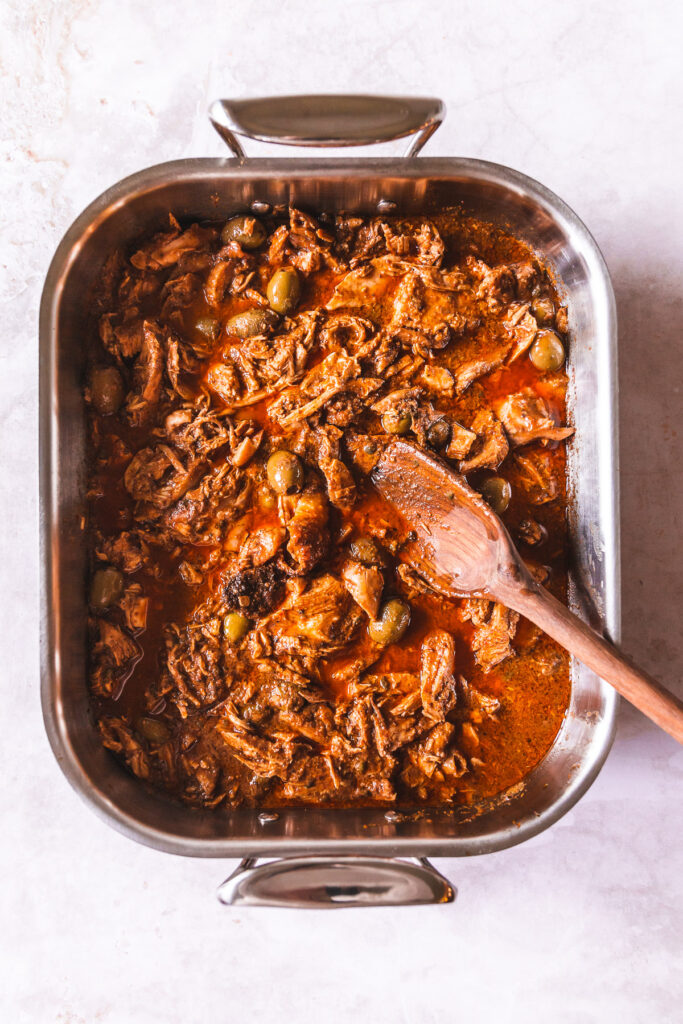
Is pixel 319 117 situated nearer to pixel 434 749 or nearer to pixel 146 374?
pixel 146 374

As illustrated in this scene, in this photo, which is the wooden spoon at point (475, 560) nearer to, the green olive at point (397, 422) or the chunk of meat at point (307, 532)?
the green olive at point (397, 422)

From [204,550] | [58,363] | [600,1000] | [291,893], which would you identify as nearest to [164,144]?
[58,363]

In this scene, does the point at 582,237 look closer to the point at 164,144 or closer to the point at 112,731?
the point at 164,144

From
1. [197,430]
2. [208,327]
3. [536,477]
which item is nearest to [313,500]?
[197,430]

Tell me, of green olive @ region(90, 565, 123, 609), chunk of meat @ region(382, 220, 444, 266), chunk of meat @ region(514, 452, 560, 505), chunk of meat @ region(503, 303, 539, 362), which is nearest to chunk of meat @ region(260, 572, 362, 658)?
green olive @ region(90, 565, 123, 609)

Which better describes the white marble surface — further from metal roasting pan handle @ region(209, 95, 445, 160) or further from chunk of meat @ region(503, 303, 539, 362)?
metal roasting pan handle @ region(209, 95, 445, 160)

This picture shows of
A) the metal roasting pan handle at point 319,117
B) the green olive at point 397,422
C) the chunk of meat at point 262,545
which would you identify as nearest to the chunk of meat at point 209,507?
the chunk of meat at point 262,545
